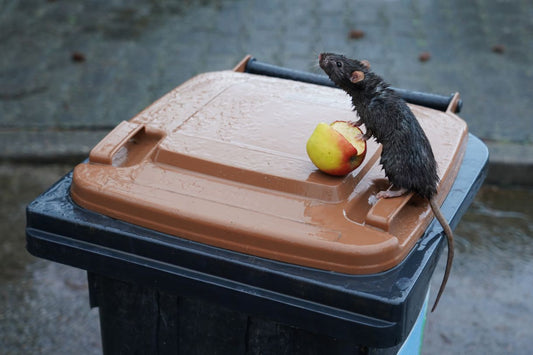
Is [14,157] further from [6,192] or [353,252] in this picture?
[353,252]

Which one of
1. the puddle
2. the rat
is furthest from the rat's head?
the puddle

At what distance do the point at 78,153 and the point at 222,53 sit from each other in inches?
64.0

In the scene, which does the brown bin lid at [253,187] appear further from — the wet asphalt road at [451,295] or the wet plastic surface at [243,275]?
the wet asphalt road at [451,295]

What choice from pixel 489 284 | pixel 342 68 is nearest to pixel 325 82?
pixel 342 68

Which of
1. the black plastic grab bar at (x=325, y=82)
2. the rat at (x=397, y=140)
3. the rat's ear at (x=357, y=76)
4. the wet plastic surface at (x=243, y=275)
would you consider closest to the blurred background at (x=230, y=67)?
the black plastic grab bar at (x=325, y=82)

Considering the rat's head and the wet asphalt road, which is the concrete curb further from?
the rat's head

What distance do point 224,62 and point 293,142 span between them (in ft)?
11.9

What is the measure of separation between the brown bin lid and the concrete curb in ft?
8.29

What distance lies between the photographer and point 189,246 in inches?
71.6

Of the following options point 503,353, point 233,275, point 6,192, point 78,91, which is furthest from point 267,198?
point 78,91

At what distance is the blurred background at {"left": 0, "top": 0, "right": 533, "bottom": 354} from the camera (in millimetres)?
3600

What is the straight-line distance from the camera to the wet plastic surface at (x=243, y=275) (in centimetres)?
169

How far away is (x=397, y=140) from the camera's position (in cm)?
190

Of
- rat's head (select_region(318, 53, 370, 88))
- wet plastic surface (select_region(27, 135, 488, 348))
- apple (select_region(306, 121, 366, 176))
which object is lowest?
wet plastic surface (select_region(27, 135, 488, 348))
